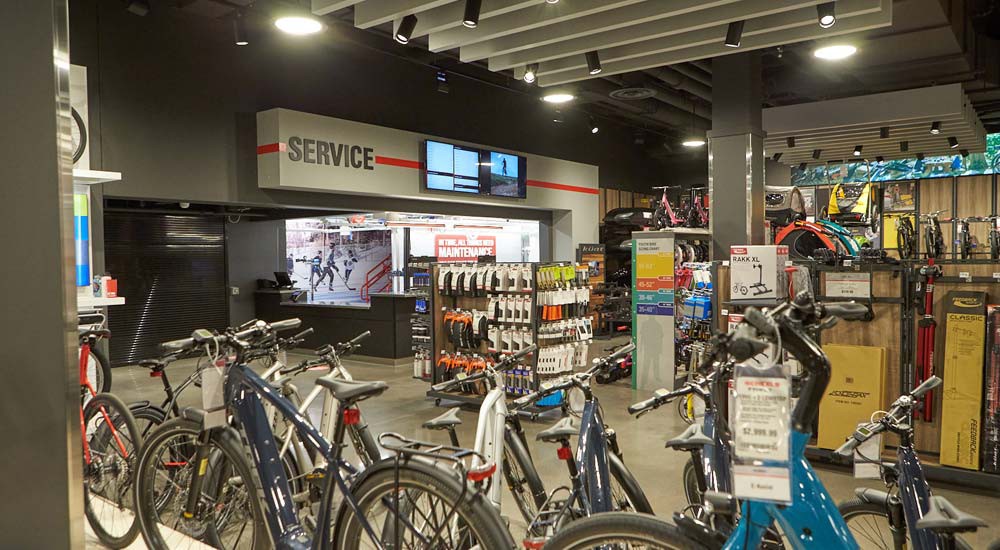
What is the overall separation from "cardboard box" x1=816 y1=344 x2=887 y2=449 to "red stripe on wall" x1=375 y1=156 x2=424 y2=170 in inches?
233

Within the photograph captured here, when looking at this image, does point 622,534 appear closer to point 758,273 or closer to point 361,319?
Answer: point 758,273

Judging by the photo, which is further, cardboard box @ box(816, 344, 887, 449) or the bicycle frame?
cardboard box @ box(816, 344, 887, 449)

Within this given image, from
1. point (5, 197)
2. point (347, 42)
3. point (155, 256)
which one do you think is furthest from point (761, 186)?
point (155, 256)

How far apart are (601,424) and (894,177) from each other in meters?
13.7

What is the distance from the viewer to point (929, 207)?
13359 millimetres

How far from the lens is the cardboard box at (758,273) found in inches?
203

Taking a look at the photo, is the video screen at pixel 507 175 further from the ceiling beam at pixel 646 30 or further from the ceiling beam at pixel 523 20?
the ceiling beam at pixel 523 20

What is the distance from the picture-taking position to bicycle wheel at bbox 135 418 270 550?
99.2 inches

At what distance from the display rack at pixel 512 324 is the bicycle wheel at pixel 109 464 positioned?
3.22 metres

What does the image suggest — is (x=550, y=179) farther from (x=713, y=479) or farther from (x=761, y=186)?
(x=713, y=479)

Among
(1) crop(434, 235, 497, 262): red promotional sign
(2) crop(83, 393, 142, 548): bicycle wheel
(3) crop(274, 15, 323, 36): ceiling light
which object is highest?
(3) crop(274, 15, 323, 36): ceiling light

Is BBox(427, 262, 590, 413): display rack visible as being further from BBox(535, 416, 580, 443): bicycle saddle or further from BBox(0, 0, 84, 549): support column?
BBox(0, 0, 84, 549): support column

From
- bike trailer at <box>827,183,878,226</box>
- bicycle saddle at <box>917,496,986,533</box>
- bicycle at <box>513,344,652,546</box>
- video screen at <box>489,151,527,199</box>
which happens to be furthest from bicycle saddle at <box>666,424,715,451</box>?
video screen at <box>489,151,527,199</box>

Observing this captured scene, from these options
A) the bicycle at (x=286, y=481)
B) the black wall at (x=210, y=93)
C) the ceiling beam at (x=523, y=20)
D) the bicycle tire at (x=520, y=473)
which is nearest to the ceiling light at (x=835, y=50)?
the ceiling beam at (x=523, y=20)
